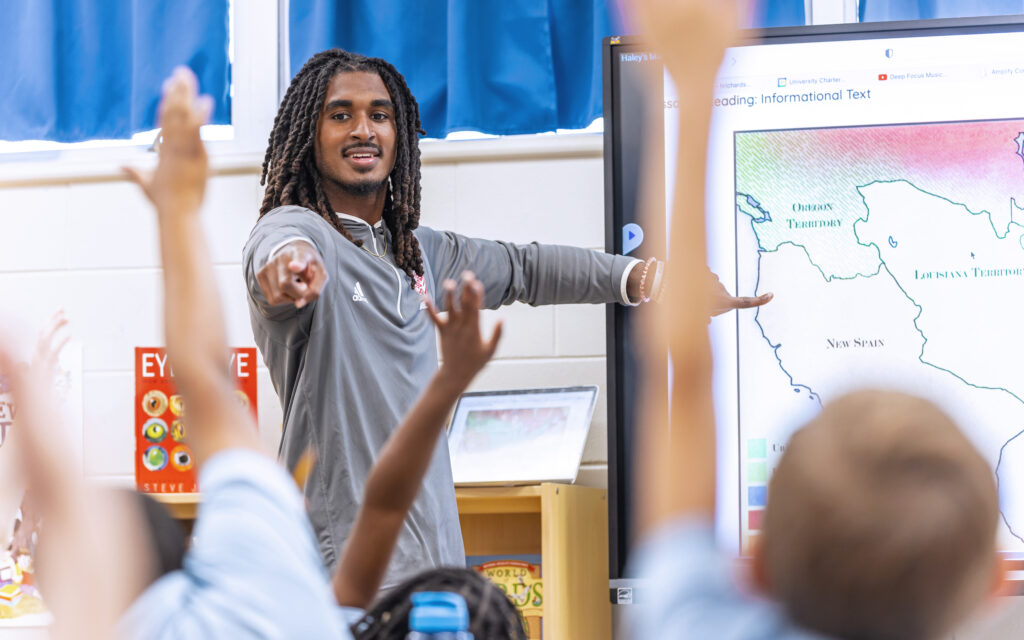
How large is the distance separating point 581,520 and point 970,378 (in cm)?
76

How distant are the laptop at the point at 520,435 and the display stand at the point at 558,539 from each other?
0.14 ft

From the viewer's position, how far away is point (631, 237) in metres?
2.27

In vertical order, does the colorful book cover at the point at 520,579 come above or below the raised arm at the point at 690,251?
below

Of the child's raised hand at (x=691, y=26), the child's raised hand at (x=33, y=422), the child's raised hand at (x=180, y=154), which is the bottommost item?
the child's raised hand at (x=33, y=422)

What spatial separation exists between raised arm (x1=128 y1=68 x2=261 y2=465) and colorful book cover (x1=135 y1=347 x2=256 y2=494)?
173 cm

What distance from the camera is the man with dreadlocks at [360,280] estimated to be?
191 centimetres

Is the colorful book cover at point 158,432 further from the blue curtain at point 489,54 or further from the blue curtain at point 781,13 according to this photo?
the blue curtain at point 781,13

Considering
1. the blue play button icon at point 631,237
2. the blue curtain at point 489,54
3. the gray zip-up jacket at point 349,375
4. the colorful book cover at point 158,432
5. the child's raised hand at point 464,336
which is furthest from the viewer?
the blue curtain at point 489,54

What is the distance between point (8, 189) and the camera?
2.91 m

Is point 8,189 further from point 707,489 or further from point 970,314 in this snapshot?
point 707,489

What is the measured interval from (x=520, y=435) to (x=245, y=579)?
5.77ft

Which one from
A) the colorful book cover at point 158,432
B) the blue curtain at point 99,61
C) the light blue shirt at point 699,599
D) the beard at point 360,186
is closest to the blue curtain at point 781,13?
the beard at point 360,186

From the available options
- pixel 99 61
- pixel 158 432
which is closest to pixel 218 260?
pixel 158 432

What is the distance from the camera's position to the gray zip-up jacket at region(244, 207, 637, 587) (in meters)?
1.90
